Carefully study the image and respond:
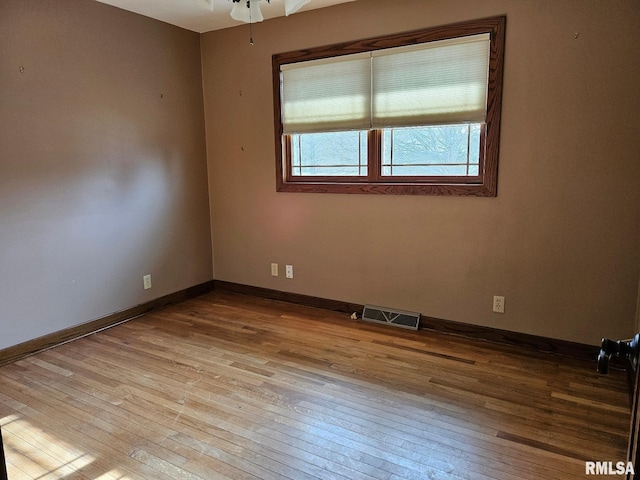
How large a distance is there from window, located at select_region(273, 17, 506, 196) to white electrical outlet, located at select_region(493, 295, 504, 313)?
74 cm

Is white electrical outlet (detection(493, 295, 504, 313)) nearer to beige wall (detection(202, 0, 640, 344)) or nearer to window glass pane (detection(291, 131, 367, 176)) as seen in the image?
beige wall (detection(202, 0, 640, 344))

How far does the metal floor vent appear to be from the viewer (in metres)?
3.39

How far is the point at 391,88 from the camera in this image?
3248 millimetres

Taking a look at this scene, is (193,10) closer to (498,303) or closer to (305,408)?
(305,408)

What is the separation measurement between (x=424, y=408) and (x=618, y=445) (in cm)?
86

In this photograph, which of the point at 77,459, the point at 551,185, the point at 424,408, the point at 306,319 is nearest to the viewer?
the point at 77,459

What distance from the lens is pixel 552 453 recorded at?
6.38ft

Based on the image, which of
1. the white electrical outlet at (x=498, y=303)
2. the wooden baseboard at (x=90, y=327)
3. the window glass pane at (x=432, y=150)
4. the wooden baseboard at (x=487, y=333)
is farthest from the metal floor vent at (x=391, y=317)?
the wooden baseboard at (x=90, y=327)

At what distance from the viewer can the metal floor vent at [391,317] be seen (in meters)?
3.39

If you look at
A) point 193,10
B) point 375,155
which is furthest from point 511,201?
point 193,10

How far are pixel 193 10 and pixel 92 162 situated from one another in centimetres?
142

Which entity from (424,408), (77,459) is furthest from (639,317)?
(77,459)

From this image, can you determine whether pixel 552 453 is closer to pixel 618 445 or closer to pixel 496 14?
pixel 618 445

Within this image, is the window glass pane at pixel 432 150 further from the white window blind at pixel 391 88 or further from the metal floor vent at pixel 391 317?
the metal floor vent at pixel 391 317
